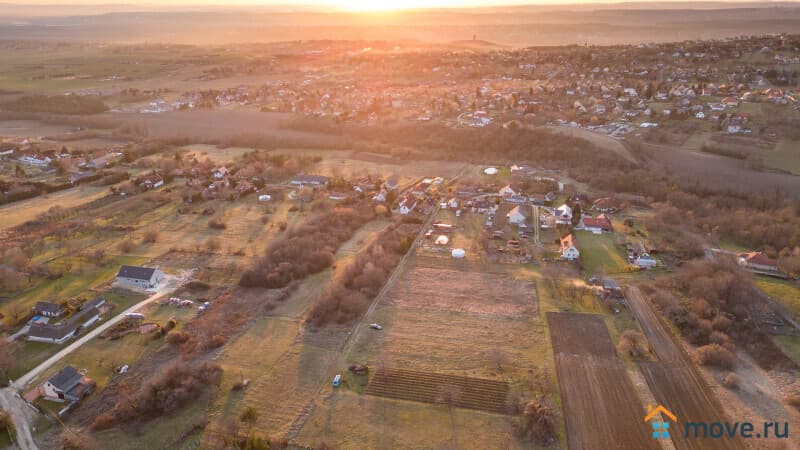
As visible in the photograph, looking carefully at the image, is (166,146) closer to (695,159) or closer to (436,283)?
(436,283)

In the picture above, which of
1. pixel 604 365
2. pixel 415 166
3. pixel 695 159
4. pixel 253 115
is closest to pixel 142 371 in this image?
pixel 604 365

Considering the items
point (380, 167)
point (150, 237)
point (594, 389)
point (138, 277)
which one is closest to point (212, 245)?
point (150, 237)

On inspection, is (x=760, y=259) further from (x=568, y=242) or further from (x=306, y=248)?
(x=306, y=248)

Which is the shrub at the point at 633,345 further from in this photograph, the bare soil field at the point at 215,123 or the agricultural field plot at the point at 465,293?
the bare soil field at the point at 215,123

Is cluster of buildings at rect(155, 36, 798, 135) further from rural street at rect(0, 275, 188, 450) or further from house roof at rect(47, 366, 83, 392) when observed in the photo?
house roof at rect(47, 366, 83, 392)

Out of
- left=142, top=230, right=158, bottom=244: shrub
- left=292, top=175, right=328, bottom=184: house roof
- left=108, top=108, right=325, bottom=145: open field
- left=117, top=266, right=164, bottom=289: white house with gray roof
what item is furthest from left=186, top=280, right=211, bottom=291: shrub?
left=108, top=108, right=325, bottom=145: open field
